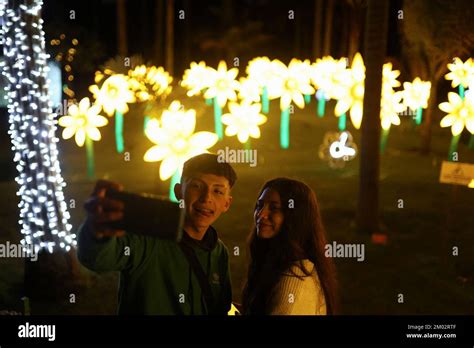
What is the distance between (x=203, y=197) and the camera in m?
2.76

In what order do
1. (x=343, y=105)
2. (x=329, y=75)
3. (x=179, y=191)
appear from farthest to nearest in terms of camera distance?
1. (x=329, y=75)
2. (x=343, y=105)
3. (x=179, y=191)

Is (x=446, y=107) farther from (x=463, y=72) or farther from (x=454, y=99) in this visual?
(x=463, y=72)

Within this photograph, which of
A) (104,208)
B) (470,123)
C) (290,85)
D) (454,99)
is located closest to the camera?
(104,208)

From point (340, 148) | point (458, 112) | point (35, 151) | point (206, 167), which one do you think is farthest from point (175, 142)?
point (340, 148)

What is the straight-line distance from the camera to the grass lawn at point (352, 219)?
18.8 ft

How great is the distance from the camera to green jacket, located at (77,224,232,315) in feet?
8.50

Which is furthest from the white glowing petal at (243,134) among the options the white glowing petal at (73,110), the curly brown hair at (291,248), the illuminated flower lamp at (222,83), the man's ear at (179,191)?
the curly brown hair at (291,248)

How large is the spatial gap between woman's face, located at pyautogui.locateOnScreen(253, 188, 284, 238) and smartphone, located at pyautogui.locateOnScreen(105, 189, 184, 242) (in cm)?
52

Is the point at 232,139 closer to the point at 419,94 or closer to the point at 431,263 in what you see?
the point at 419,94

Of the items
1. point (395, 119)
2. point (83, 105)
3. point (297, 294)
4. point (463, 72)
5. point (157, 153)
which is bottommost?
point (297, 294)

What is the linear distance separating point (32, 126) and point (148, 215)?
139 inches

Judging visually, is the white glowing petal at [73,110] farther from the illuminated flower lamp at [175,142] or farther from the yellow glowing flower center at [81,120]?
the illuminated flower lamp at [175,142]

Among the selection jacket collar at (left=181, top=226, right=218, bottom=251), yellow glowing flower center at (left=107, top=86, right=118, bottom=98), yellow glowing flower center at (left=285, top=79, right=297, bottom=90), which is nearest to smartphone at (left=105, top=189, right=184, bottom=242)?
jacket collar at (left=181, top=226, right=218, bottom=251)

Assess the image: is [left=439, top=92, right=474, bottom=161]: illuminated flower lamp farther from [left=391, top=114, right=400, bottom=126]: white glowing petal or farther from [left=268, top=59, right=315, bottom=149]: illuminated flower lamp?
[left=268, top=59, right=315, bottom=149]: illuminated flower lamp
